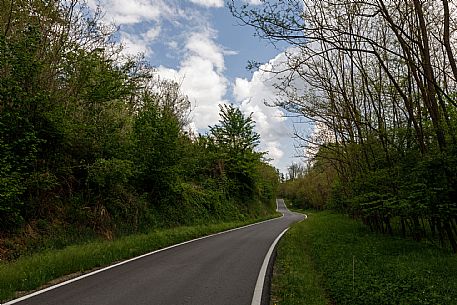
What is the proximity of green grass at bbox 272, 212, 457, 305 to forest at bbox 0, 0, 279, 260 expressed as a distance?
7558 millimetres

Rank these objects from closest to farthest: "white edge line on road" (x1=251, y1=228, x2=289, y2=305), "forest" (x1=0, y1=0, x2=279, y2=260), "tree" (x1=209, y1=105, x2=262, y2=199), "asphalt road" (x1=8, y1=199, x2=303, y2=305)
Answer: "asphalt road" (x1=8, y1=199, x2=303, y2=305)
"white edge line on road" (x1=251, y1=228, x2=289, y2=305)
"forest" (x1=0, y1=0, x2=279, y2=260)
"tree" (x1=209, y1=105, x2=262, y2=199)

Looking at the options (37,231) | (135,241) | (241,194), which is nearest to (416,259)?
(135,241)

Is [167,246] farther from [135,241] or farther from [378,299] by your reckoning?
[378,299]

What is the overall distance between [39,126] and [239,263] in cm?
823

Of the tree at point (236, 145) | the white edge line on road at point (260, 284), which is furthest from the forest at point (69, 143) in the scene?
the tree at point (236, 145)

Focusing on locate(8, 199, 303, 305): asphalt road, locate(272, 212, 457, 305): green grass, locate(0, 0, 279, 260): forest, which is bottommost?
locate(272, 212, 457, 305): green grass

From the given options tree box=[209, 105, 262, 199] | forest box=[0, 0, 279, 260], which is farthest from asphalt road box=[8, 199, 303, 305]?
tree box=[209, 105, 262, 199]

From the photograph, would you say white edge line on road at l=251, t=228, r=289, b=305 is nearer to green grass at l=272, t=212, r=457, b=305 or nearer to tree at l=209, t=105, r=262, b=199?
green grass at l=272, t=212, r=457, b=305

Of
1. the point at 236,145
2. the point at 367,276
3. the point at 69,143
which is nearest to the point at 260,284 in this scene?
the point at 367,276

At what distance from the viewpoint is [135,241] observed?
Answer: 14.4 metres

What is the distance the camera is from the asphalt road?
22.4 feet

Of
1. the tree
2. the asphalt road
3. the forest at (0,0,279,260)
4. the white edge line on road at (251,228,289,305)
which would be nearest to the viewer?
the asphalt road

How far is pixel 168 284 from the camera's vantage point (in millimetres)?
8109

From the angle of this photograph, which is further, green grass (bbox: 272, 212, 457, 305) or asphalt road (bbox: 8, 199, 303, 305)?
green grass (bbox: 272, 212, 457, 305)
